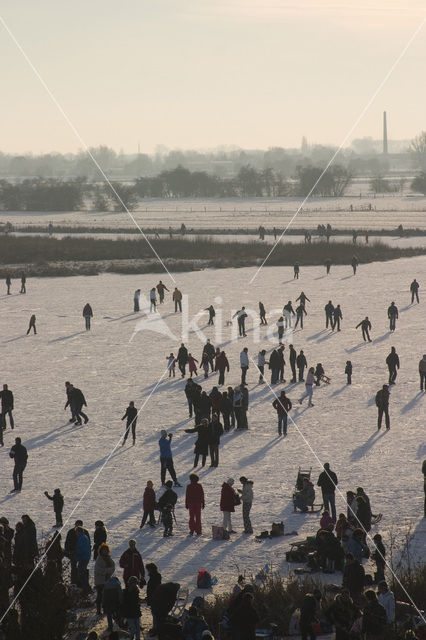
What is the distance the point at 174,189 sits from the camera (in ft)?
441

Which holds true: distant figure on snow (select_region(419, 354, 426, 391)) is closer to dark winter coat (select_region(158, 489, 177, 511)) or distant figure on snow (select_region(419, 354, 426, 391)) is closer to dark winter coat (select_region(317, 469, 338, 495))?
dark winter coat (select_region(317, 469, 338, 495))

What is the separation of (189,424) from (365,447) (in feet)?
13.0

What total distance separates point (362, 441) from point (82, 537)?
25.6 feet

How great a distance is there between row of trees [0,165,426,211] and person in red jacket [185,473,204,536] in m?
87.6

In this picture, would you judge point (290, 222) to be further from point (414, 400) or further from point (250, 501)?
point (250, 501)

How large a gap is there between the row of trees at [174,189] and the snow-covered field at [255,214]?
374 cm

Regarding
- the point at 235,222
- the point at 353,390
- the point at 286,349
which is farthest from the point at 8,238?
the point at 353,390

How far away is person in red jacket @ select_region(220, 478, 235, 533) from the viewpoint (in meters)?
13.5

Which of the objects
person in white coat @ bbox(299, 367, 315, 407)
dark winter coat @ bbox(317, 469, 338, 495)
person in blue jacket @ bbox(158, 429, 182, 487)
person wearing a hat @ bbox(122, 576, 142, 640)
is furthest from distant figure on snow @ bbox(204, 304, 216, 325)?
person wearing a hat @ bbox(122, 576, 142, 640)

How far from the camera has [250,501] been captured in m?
13.7

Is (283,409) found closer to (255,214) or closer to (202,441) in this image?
(202,441)

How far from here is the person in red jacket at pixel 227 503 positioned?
13.5 metres

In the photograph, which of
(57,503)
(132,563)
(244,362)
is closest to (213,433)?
(57,503)
